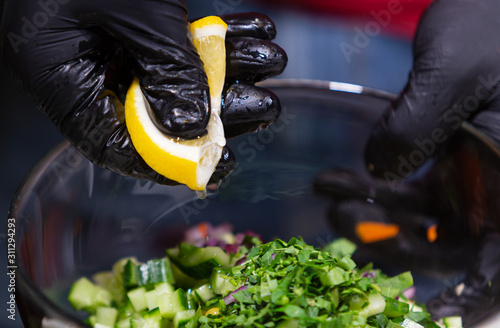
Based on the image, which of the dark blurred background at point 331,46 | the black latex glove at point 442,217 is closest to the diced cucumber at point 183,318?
the black latex glove at point 442,217

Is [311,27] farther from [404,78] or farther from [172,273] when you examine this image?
[172,273]

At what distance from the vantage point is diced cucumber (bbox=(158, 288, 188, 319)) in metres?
0.70

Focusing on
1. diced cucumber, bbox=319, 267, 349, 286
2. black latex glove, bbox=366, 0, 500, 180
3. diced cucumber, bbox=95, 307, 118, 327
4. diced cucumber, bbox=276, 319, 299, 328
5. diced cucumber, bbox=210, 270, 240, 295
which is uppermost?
black latex glove, bbox=366, 0, 500, 180

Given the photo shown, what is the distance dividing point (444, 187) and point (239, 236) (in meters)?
0.38

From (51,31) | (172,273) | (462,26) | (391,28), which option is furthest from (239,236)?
(391,28)

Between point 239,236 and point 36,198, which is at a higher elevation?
point 36,198

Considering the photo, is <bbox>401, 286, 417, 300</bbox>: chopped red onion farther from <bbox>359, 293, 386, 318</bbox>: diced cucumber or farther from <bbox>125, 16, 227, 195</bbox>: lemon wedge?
<bbox>125, 16, 227, 195</bbox>: lemon wedge

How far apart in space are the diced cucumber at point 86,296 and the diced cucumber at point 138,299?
5cm

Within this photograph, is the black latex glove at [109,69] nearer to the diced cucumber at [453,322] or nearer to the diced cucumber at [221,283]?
the diced cucumber at [221,283]

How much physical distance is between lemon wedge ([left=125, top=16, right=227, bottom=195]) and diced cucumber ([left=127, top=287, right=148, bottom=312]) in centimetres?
21

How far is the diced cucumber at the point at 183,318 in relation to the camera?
675 millimetres

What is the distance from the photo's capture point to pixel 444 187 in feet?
2.89

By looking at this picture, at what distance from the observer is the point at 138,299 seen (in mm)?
756

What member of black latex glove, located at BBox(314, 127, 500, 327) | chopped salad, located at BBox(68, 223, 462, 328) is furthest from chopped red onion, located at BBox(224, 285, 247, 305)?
black latex glove, located at BBox(314, 127, 500, 327)
